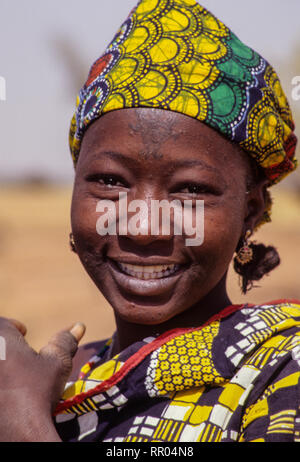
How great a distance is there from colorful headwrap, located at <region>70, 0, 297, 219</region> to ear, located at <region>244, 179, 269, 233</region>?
7 cm

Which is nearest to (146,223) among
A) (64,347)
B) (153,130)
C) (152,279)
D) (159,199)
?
(159,199)

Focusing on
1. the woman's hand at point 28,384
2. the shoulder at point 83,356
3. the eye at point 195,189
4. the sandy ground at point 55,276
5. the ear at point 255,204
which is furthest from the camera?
the sandy ground at point 55,276

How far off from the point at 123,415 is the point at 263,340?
2.02ft

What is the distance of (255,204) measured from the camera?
100 inches

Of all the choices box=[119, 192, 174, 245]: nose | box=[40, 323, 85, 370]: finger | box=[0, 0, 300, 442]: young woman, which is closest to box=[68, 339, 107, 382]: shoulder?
box=[0, 0, 300, 442]: young woman

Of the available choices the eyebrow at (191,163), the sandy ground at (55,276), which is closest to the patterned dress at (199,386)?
the eyebrow at (191,163)

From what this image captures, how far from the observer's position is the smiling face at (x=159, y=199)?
7.20 ft

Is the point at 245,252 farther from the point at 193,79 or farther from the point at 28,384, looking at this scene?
the point at 28,384

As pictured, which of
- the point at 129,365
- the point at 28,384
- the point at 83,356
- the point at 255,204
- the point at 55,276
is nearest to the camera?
the point at 28,384

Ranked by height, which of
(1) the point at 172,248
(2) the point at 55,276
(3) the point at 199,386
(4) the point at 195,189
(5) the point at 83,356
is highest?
(4) the point at 195,189

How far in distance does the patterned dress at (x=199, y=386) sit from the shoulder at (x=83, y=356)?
70cm

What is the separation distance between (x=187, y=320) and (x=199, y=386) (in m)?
0.37

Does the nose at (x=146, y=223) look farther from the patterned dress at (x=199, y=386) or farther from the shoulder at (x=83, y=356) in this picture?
the shoulder at (x=83, y=356)
